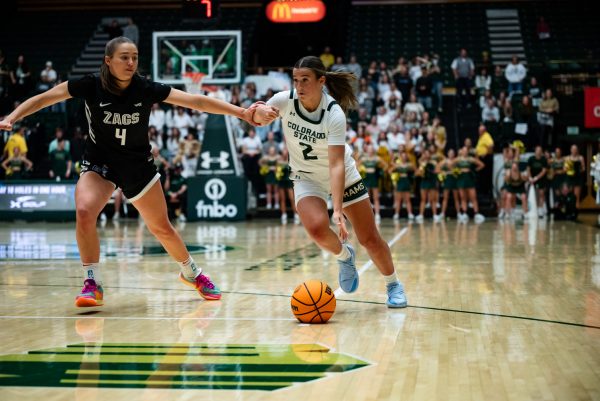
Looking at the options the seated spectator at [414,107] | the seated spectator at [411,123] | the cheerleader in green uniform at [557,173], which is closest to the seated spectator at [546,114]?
the cheerleader in green uniform at [557,173]

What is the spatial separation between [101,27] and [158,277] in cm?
2492

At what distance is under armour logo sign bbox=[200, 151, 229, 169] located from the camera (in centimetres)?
2069

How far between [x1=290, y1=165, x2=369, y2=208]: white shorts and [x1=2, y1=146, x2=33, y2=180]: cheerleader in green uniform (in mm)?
17314

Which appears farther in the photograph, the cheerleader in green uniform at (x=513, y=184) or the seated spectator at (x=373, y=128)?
the seated spectator at (x=373, y=128)

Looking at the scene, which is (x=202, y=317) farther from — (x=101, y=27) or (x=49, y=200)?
(x=101, y=27)

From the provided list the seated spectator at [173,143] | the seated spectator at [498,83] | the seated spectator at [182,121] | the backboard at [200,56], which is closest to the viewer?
the backboard at [200,56]

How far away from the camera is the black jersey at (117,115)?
6730 millimetres

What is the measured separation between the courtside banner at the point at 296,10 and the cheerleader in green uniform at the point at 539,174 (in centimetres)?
903

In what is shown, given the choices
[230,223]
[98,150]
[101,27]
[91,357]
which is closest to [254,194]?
[230,223]

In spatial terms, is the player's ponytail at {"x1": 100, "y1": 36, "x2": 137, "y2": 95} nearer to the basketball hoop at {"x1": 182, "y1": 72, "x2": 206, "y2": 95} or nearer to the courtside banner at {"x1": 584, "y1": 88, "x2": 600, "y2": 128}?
the basketball hoop at {"x1": 182, "y1": 72, "x2": 206, "y2": 95}

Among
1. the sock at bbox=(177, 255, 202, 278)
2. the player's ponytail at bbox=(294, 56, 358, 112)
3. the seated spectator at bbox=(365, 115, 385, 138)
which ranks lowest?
the sock at bbox=(177, 255, 202, 278)

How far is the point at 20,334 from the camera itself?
5750 mm

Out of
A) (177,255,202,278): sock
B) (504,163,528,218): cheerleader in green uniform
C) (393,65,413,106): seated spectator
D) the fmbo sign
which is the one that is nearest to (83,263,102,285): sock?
(177,255,202,278): sock

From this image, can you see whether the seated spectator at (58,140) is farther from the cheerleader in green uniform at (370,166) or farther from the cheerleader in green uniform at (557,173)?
the cheerleader in green uniform at (557,173)
